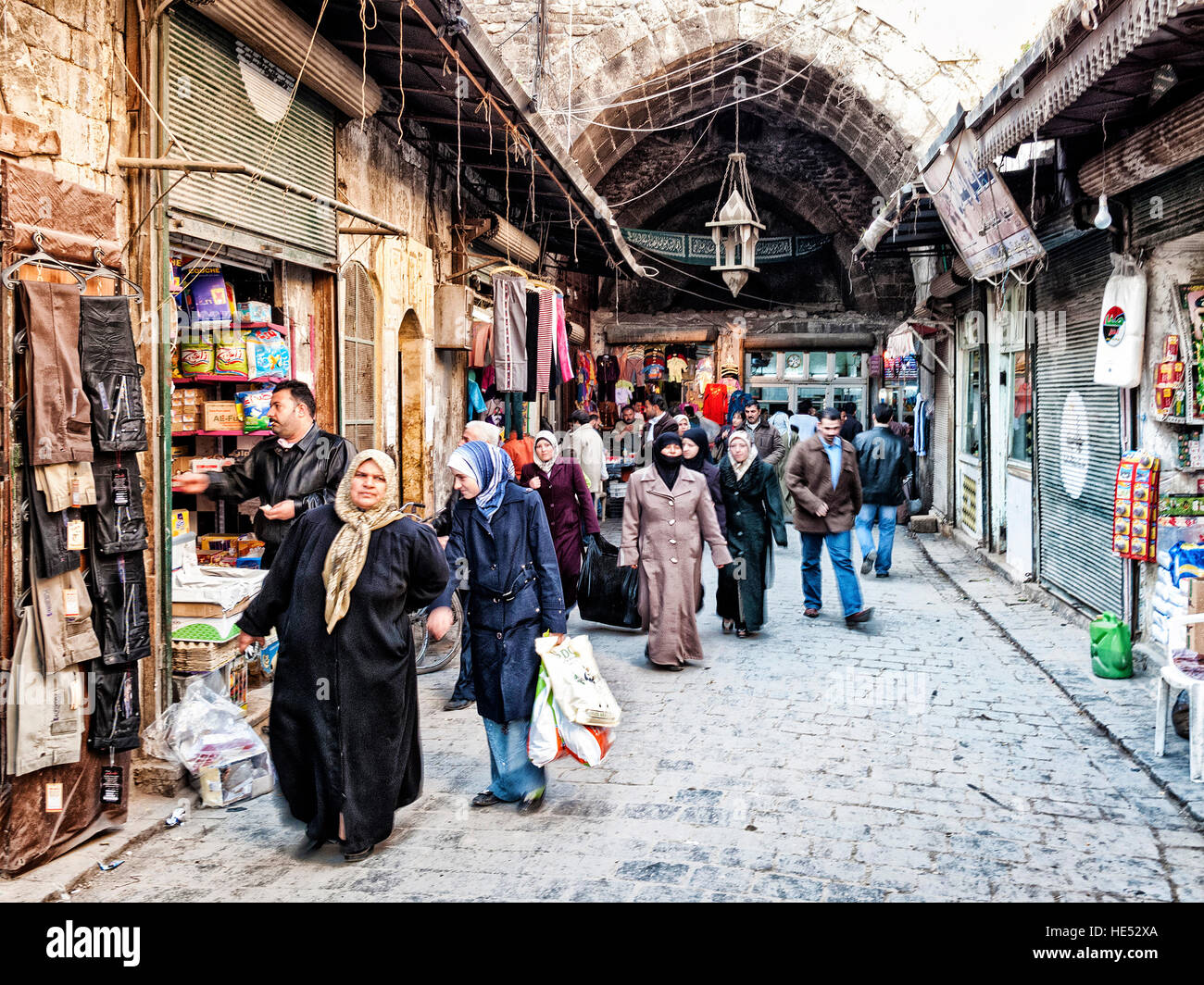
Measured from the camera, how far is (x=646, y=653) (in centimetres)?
738

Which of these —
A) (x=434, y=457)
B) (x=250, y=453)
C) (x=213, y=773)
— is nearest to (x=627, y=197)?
(x=434, y=457)

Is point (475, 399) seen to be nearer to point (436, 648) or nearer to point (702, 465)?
point (702, 465)

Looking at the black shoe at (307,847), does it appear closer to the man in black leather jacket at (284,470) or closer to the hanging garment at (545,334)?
the man in black leather jacket at (284,470)

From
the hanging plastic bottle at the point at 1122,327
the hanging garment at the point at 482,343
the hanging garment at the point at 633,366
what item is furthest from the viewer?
the hanging garment at the point at 633,366

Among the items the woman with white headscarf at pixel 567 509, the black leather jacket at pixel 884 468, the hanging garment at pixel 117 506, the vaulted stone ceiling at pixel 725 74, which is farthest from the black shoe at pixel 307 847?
the vaulted stone ceiling at pixel 725 74

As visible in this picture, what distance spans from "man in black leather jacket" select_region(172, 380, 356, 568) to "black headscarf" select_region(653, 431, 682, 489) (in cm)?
255

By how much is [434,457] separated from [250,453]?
442 cm

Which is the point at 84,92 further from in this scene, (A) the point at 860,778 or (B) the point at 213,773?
(A) the point at 860,778

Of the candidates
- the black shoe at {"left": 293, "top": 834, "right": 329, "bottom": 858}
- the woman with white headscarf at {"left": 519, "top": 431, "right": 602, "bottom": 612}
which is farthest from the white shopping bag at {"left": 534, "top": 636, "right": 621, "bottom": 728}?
the woman with white headscarf at {"left": 519, "top": 431, "right": 602, "bottom": 612}

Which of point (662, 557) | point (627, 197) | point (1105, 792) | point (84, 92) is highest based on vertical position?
point (627, 197)

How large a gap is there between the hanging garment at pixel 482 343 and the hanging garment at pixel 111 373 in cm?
595

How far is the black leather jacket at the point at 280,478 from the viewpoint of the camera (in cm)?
546

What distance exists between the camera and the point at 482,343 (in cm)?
1052

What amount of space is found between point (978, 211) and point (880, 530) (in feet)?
13.1
